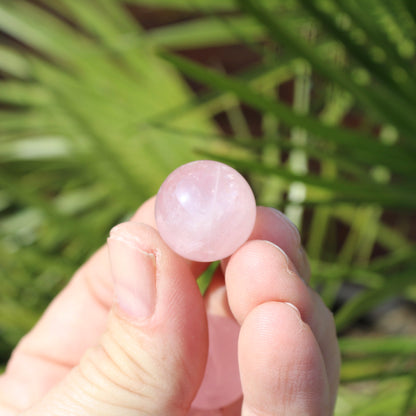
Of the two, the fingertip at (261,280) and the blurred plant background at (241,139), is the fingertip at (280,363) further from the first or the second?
the blurred plant background at (241,139)

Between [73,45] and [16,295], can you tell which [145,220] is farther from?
[73,45]

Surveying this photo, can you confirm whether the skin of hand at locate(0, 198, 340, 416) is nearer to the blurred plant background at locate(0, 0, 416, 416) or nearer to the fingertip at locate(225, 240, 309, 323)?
the fingertip at locate(225, 240, 309, 323)

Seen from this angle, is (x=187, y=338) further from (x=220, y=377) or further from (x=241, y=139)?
(x=241, y=139)

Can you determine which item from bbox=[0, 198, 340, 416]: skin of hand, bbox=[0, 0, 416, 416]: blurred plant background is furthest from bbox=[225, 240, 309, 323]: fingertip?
bbox=[0, 0, 416, 416]: blurred plant background

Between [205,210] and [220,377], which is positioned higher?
[205,210]

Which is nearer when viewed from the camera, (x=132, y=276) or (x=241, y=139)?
(x=132, y=276)

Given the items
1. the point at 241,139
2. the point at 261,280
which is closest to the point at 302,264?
the point at 261,280

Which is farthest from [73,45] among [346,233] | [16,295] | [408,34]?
[346,233]
